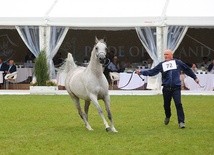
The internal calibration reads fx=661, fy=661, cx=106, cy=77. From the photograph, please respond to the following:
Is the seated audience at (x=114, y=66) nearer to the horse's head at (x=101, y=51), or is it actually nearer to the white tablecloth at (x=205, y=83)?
the white tablecloth at (x=205, y=83)

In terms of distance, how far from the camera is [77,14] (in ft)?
87.8

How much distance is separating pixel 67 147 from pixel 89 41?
2198cm

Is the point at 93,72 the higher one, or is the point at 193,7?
the point at 193,7

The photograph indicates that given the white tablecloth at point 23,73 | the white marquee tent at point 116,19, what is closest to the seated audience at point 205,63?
the white marquee tent at point 116,19

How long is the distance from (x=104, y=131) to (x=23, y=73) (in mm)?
15714

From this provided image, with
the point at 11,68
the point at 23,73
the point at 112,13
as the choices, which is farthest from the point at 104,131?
the point at 23,73

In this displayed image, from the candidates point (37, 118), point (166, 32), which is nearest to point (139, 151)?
point (37, 118)

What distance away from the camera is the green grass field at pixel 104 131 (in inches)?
433

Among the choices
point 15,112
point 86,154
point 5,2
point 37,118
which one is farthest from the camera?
point 5,2

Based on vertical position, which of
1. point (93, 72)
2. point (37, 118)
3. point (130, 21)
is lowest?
point (37, 118)

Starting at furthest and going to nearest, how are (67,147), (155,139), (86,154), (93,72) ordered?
1. (93,72)
2. (155,139)
3. (67,147)
4. (86,154)

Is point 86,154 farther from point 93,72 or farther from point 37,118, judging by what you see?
point 37,118

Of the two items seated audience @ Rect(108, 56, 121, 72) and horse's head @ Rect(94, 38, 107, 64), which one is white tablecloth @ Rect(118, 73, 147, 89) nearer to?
seated audience @ Rect(108, 56, 121, 72)

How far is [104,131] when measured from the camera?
13617 mm
